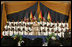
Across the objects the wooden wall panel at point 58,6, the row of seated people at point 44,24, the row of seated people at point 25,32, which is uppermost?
the wooden wall panel at point 58,6

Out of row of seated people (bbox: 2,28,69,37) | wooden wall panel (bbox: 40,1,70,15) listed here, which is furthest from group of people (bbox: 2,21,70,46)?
wooden wall panel (bbox: 40,1,70,15)

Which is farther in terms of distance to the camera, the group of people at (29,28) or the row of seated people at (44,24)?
the row of seated people at (44,24)

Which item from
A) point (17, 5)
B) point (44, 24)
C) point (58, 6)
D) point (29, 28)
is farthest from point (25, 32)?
point (58, 6)

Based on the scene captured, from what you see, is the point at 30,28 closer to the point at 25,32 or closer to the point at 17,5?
the point at 25,32

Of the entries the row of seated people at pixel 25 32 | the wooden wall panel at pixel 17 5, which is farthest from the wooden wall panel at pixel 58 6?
the row of seated people at pixel 25 32

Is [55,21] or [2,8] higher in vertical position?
[2,8]

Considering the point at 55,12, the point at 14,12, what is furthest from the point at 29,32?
the point at 55,12

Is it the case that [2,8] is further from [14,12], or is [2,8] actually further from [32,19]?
[32,19]

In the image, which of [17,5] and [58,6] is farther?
[17,5]

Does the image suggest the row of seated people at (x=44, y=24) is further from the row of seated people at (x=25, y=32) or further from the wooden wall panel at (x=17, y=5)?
the wooden wall panel at (x=17, y=5)

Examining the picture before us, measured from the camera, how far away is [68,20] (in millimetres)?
6090

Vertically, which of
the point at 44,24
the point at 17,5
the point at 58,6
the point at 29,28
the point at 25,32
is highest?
the point at 17,5

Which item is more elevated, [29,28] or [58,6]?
[58,6]

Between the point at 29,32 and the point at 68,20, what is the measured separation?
2.17 m
